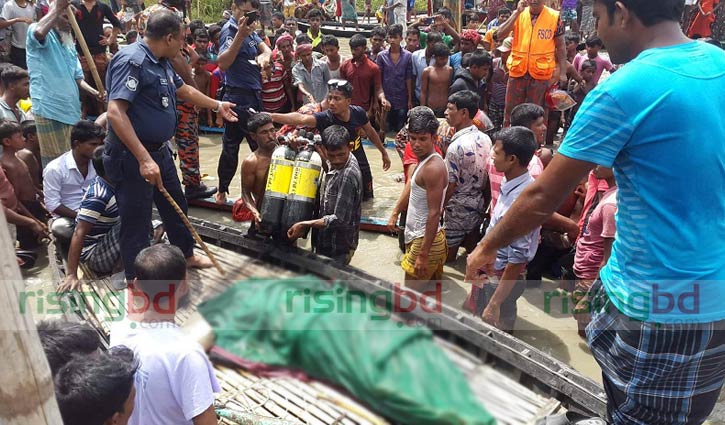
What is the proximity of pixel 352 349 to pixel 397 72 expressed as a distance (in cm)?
684

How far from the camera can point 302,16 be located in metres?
19.9

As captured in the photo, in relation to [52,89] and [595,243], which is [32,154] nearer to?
[52,89]

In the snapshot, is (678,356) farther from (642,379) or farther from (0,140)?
(0,140)

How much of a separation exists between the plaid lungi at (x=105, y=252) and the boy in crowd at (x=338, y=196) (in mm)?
1279

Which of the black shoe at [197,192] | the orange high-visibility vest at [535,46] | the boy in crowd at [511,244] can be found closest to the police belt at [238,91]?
the black shoe at [197,192]

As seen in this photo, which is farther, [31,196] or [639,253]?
[31,196]

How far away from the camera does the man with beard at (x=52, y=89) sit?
18.8 ft

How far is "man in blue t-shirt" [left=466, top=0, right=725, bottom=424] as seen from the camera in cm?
163

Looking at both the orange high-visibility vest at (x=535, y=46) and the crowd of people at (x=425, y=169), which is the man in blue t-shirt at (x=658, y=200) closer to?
the crowd of people at (x=425, y=169)

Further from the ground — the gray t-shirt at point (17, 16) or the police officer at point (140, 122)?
the gray t-shirt at point (17, 16)

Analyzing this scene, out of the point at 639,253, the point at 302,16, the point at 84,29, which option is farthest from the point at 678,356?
the point at 302,16

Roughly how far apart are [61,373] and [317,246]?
8.65 ft

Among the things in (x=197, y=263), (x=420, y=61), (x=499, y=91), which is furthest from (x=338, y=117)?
(x=420, y=61)

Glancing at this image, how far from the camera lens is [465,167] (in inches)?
181
